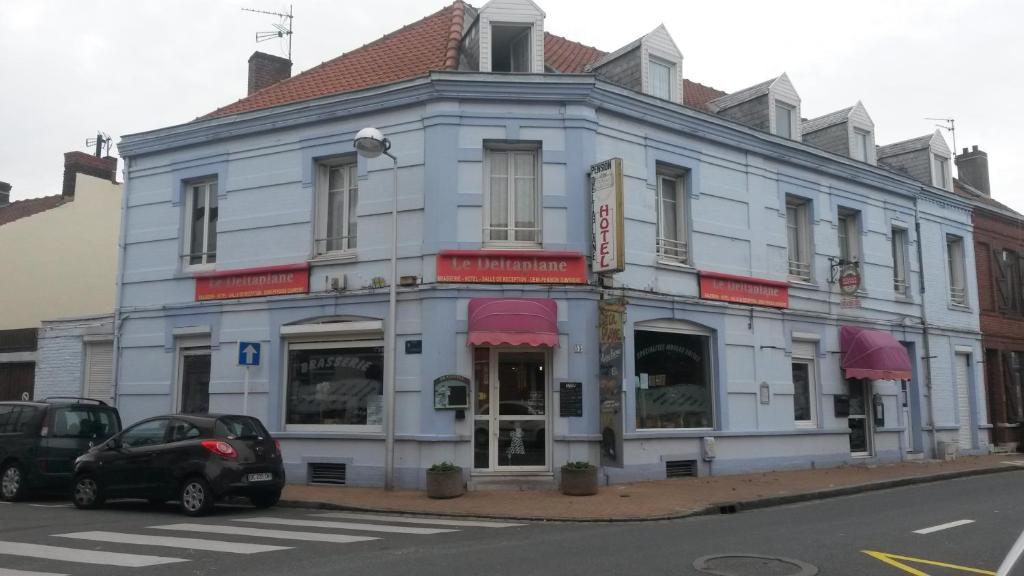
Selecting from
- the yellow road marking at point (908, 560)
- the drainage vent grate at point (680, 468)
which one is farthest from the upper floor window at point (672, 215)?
the yellow road marking at point (908, 560)

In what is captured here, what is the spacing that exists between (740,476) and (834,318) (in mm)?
4945

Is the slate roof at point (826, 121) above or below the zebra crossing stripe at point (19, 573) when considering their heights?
above

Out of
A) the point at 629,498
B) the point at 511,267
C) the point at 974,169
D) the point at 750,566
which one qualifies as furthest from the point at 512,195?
the point at 974,169

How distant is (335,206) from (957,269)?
676 inches

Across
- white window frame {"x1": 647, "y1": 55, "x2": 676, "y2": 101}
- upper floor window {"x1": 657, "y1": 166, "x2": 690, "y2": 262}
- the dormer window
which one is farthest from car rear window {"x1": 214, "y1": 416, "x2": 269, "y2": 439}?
white window frame {"x1": 647, "y1": 55, "x2": 676, "y2": 101}

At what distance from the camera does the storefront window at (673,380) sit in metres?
15.3

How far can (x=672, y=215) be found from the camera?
16406 millimetres

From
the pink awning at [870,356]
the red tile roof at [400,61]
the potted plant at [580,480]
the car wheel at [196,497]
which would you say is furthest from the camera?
the pink awning at [870,356]

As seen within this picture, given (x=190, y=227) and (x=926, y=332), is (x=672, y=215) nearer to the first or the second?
(x=926, y=332)

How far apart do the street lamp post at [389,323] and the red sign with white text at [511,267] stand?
2.65ft

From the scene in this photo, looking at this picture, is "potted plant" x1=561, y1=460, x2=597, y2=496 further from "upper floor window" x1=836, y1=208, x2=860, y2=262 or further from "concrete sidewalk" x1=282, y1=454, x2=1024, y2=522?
"upper floor window" x1=836, y1=208, x2=860, y2=262

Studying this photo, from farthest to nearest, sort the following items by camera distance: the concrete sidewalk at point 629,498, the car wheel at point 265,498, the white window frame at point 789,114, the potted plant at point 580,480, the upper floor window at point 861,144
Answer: the upper floor window at point 861,144
the white window frame at point 789,114
the potted plant at point 580,480
the car wheel at point 265,498
the concrete sidewalk at point 629,498

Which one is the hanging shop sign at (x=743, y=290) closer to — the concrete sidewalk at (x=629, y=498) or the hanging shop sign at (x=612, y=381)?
the hanging shop sign at (x=612, y=381)

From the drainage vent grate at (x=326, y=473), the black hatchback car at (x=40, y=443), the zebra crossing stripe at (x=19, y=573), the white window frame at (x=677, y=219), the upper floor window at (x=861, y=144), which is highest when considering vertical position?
the upper floor window at (x=861, y=144)
